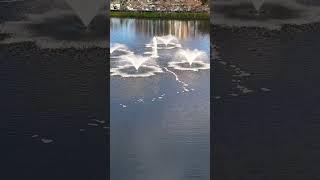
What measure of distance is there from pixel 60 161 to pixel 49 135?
1.77ft

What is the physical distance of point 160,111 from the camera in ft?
32.1

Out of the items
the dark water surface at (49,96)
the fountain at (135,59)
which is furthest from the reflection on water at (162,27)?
the dark water surface at (49,96)

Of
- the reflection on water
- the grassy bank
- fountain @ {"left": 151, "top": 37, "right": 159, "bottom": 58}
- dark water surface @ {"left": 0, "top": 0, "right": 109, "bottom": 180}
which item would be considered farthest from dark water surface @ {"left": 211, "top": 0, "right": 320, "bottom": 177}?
the grassy bank

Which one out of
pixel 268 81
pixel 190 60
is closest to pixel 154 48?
pixel 190 60

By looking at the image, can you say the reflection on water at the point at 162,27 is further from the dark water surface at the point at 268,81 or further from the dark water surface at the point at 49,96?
the dark water surface at the point at 49,96

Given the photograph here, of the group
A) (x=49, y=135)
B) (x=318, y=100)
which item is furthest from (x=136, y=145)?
(x=318, y=100)

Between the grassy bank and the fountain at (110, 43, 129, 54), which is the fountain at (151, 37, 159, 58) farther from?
the grassy bank

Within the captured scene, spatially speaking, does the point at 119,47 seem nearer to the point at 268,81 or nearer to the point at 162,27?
the point at 162,27

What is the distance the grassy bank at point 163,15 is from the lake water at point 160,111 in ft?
9.40

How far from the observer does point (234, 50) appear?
298 inches

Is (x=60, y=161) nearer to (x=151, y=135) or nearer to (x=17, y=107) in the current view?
(x=17, y=107)

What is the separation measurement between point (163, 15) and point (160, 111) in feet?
36.0

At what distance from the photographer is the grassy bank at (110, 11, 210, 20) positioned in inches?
788

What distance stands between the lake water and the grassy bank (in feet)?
9.40
